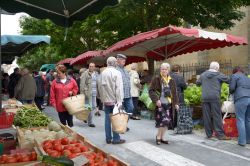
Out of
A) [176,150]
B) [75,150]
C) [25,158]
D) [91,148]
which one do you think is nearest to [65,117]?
[176,150]

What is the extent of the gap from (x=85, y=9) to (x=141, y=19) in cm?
1462

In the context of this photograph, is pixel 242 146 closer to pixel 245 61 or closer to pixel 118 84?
pixel 118 84

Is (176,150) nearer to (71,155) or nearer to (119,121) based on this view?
(119,121)

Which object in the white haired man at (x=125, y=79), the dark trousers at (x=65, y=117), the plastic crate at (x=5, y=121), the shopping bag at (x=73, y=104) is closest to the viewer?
the plastic crate at (x=5, y=121)

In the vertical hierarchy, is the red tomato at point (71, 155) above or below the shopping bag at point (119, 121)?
below

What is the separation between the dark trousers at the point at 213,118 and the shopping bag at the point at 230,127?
18 cm

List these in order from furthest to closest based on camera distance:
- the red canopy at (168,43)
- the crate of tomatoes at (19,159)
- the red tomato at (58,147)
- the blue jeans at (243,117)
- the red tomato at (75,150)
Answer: the red canopy at (168,43)
the blue jeans at (243,117)
the red tomato at (58,147)
the red tomato at (75,150)
the crate of tomatoes at (19,159)

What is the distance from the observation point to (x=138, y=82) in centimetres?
1403

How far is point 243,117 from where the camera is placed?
921cm

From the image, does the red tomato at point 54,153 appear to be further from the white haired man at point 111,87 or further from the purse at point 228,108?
the purse at point 228,108

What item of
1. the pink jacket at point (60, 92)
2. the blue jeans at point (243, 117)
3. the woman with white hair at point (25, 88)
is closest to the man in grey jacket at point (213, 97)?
the blue jeans at point (243, 117)

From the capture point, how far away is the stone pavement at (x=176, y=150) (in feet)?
25.7

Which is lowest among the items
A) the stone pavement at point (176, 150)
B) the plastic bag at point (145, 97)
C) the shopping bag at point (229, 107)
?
the stone pavement at point (176, 150)

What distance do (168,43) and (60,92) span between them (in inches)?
202
